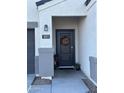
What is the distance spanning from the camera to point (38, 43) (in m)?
11.8

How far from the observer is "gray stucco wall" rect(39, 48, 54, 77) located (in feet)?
36.2

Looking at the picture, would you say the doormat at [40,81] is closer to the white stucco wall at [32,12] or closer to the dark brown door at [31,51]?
the dark brown door at [31,51]

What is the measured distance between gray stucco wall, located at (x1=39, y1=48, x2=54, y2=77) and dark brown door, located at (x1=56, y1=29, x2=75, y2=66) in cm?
347

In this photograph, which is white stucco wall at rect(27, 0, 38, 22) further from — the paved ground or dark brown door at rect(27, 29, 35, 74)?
the paved ground

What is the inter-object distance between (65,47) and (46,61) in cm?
374

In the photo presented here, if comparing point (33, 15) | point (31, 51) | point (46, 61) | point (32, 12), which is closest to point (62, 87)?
point (46, 61)

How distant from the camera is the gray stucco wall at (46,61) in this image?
Result: 36.2 ft

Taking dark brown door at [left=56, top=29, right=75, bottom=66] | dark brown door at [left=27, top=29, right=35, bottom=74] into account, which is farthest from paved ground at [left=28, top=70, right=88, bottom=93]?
dark brown door at [left=56, top=29, right=75, bottom=66]

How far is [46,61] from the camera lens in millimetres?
11109
